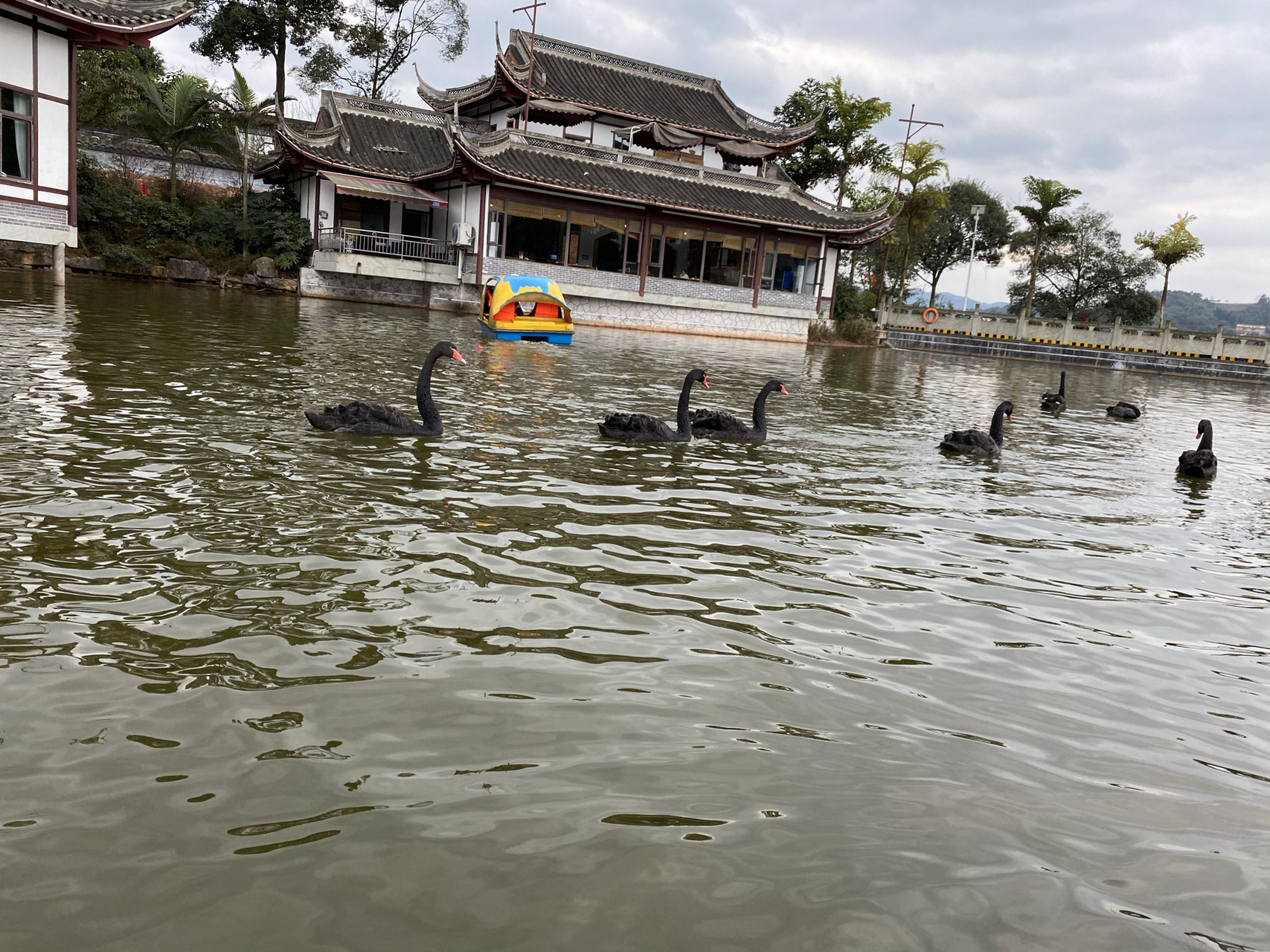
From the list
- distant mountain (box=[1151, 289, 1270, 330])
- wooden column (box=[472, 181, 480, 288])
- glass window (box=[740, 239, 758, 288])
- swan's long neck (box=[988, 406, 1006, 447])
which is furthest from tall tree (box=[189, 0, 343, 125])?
distant mountain (box=[1151, 289, 1270, 330])

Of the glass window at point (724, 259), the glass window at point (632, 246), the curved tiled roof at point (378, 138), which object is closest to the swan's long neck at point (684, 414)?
the curved tiled roof at point (378, 138)

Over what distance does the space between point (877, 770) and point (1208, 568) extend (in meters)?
4.67

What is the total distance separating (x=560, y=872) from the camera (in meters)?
2.71

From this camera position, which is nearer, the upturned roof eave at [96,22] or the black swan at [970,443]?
the black swan at [970,443]

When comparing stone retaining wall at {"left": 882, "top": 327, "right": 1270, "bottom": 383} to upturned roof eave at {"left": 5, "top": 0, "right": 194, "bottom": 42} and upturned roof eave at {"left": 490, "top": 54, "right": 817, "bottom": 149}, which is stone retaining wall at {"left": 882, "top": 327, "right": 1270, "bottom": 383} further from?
upturned roof eave at {"left": 5, "top": 0, "right": 194, "bottom": 42}

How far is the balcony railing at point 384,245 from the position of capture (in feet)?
94.3

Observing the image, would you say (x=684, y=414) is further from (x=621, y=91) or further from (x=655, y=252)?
(x=621, y=91)

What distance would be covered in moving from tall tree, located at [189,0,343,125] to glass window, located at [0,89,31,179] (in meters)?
17.7

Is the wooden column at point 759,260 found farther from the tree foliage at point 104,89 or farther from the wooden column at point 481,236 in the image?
the tree foliage at point 104,89

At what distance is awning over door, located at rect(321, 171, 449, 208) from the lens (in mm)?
29062

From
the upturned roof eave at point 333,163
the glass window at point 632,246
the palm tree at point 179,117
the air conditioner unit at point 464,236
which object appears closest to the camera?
the palm tree at point 179,117

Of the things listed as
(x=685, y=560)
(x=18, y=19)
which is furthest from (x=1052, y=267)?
(x=685, y=560)

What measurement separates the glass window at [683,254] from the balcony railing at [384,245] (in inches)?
313

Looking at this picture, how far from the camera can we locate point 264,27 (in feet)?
119
